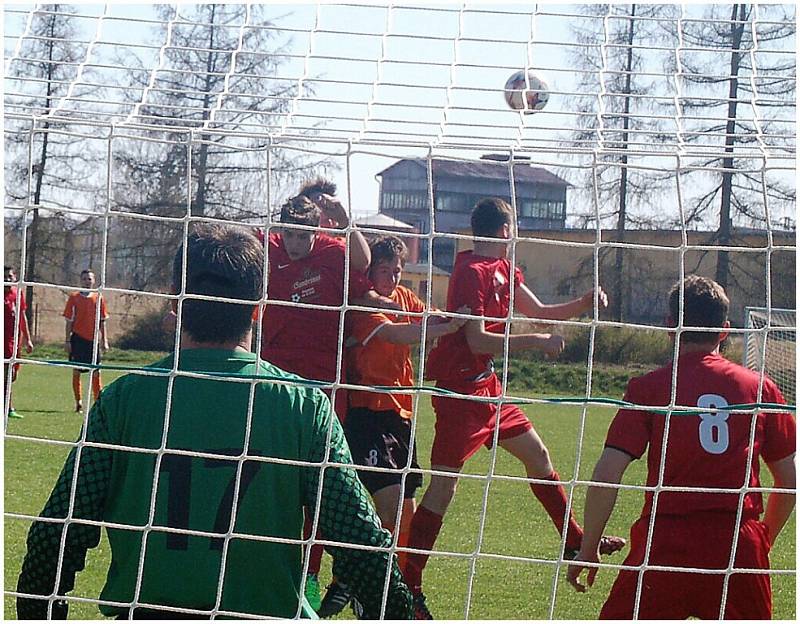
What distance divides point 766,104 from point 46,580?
324 centimetres

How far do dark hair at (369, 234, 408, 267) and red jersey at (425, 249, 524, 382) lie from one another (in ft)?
1.28

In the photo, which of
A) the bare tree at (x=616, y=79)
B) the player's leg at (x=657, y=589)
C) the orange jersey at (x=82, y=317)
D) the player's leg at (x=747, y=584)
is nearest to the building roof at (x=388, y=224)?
the bare tree at (x=616, y=79)

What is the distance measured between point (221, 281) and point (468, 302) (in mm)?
1824

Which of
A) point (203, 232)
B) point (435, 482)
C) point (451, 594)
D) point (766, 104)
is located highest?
point (766, 104)

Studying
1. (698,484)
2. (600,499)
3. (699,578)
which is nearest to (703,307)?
(698,484)

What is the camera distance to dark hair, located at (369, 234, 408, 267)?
14.7 ft

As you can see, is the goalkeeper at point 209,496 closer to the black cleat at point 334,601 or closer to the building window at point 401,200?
the black cleat at point 334,601

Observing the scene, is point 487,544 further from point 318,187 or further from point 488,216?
point 318,187

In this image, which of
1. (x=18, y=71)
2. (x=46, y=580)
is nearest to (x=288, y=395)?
(x=46, y=580)

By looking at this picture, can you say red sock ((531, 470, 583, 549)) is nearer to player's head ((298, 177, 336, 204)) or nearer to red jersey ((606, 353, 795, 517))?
red jersey ((606, 353, 795, 517))

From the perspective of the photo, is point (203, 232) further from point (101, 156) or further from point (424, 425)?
point (101, 156)

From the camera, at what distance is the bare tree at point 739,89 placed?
12.3 ft

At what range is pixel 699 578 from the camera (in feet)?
10.2

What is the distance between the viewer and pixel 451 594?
178 inches
